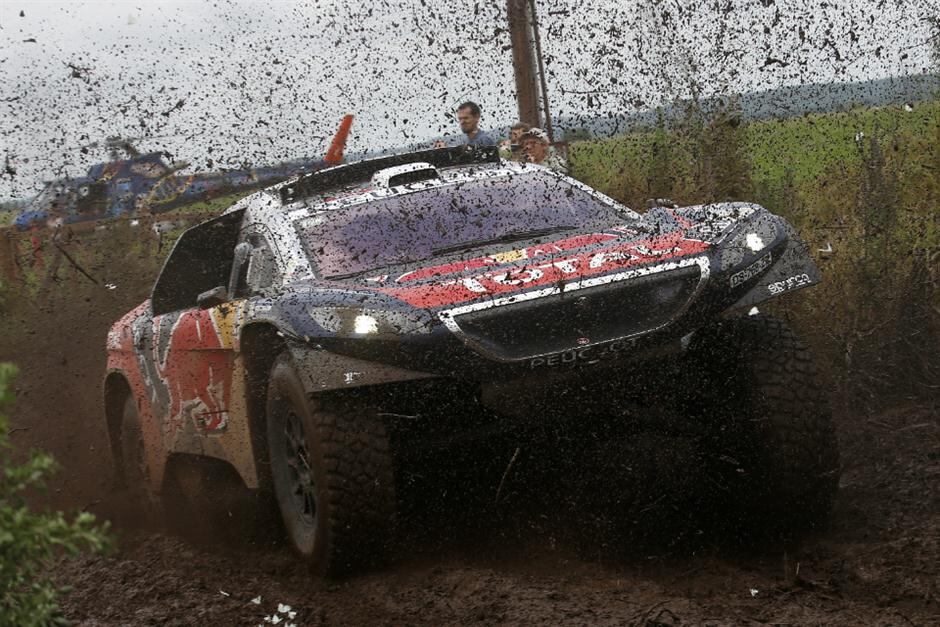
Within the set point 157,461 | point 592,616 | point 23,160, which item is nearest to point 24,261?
point 23,160

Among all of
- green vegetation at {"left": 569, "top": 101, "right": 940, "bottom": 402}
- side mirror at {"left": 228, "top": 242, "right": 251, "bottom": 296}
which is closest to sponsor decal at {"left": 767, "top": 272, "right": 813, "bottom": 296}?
green vegetation at {"left": 569, "top": 101, "right": 940, "bottom": 402}

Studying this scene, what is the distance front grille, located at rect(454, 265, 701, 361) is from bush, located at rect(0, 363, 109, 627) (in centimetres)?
212

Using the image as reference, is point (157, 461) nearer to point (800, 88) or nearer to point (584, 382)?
point (584, 382)

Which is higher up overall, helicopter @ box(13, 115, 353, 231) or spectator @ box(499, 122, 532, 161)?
helicopter @ box(13, 115, 353, 231)

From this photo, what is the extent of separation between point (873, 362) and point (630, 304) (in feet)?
10.0

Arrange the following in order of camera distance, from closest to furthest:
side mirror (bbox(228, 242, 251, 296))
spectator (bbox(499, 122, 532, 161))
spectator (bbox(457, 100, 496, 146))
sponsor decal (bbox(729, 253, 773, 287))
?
sponsor decal (bbox(729, 253, 773, 287)) < side mirror (bbox(228, 242, 251, 296)) < spectator (bbox(457, 100, 496, 146)) < spectator (bbox(499, 122, 532, 161))

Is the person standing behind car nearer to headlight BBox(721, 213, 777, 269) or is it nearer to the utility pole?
the utility pole

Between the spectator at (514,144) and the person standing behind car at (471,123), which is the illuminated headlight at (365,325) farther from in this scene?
the spectator at (514,144)

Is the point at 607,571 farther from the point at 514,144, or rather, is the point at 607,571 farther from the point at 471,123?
the point at 514,144

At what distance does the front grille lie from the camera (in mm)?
4641

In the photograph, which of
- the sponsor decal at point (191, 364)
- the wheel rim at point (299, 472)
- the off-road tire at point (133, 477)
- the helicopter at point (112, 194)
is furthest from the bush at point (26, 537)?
the helicopter at point (112, 194)

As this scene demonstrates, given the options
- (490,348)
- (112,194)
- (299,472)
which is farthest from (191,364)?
(112,194)

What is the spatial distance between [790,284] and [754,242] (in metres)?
0.23

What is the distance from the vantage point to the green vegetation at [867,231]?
7207 mm
